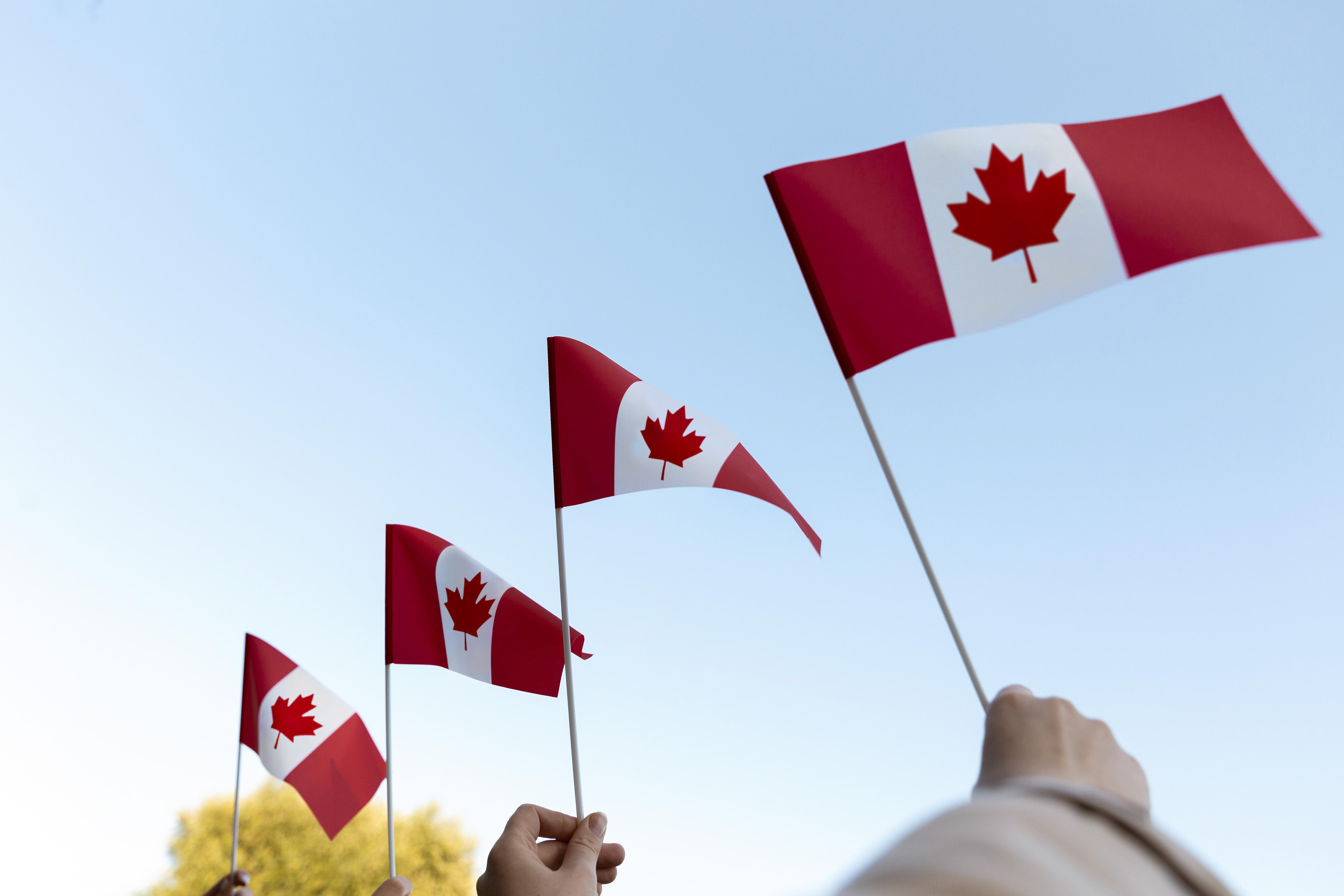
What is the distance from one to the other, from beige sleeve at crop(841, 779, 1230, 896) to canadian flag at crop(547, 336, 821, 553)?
368cm

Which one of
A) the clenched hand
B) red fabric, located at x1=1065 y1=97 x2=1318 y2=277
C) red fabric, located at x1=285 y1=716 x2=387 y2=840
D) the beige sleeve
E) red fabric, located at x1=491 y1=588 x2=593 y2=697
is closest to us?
the beige sleeve

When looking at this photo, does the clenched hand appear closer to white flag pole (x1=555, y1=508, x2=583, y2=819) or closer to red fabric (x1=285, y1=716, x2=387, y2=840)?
white flag pole (x1=555, y1=508, x2=583, y2=819)

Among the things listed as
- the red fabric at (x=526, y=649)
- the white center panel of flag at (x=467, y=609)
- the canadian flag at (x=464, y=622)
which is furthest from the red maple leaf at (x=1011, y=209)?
the white center panel of flag at (x=467, y=609)

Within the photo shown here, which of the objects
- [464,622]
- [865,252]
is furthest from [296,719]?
[865,252]

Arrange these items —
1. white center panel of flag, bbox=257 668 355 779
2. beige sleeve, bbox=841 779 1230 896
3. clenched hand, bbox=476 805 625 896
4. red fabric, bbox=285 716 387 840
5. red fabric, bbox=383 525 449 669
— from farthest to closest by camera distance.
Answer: white center panel of flag, bbox=257 668 355 779 < red fabric, bbox=285 716 387 840 < red fabric, bbox=383 525 449 669 < clenched hand, bbox=476 805 625 896 < beige sleeve, bbox=841 779 1230 896

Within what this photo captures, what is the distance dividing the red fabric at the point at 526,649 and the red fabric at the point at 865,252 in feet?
10.8

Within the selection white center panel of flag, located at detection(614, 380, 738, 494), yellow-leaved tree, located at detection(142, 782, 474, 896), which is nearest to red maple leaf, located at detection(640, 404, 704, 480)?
white center panel of flag, located at detection(614, 380, 738, 494)

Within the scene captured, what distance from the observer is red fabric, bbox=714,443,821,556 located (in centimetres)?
430

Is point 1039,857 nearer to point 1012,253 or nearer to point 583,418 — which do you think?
point 1012,253

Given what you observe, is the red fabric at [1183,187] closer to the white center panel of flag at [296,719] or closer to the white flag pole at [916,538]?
the white flag pole at [916,538]

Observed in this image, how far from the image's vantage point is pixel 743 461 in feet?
15.0

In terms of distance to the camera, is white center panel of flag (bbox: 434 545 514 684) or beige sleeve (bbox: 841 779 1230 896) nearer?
beige sleeve (bbox: 841 779 1230 896)

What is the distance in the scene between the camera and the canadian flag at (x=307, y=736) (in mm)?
7941

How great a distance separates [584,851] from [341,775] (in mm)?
6630
